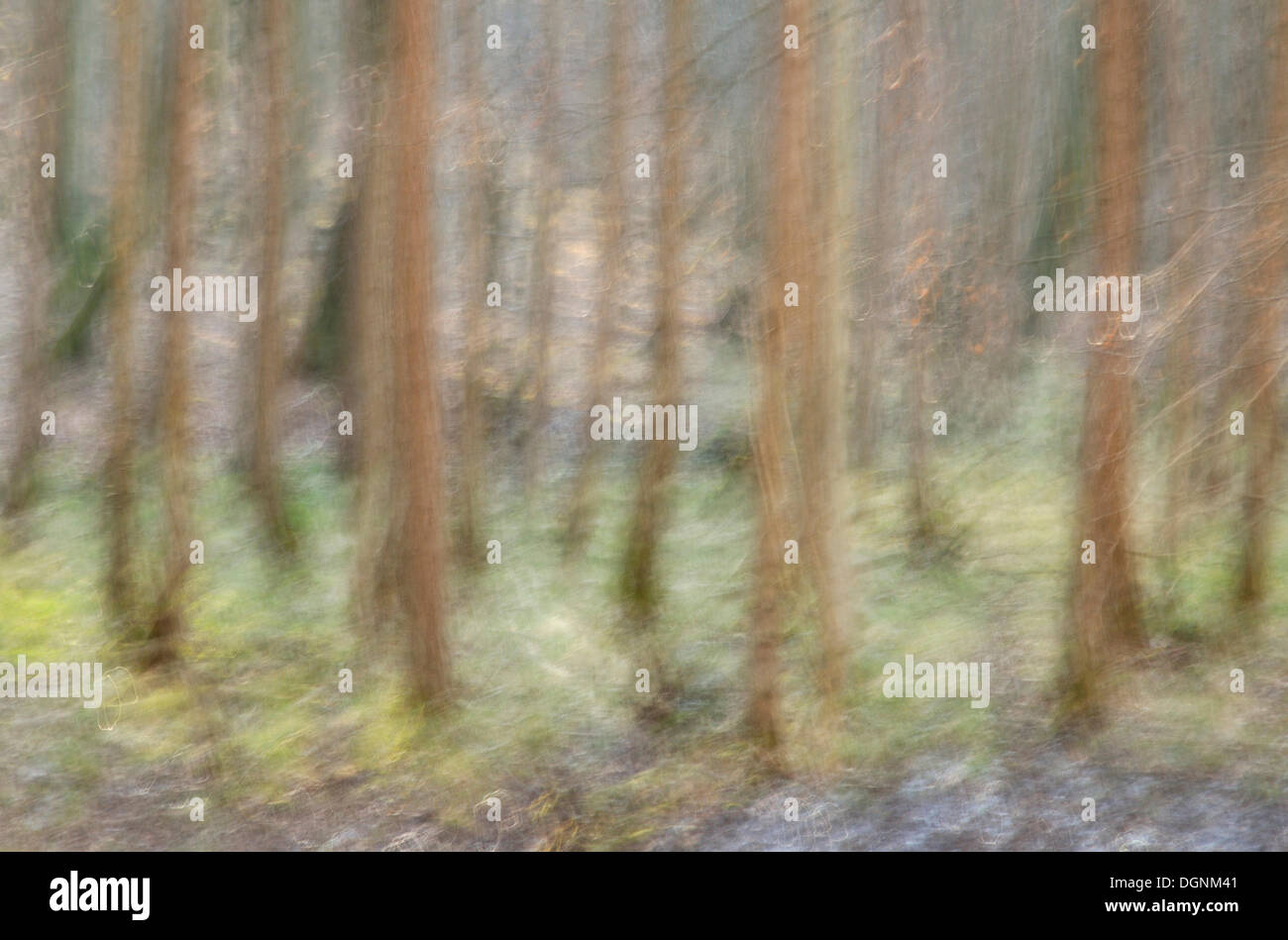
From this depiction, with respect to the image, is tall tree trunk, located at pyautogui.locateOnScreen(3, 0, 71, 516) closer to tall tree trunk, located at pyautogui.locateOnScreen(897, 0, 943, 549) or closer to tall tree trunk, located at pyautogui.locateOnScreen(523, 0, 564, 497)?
tall tree trunk, located at pyautogui.locateOnScreen(523, 0, 564, 497)

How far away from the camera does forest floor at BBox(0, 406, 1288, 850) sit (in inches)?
198

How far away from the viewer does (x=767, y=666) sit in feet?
17.1

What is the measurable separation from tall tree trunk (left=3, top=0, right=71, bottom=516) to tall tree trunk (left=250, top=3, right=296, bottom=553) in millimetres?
866

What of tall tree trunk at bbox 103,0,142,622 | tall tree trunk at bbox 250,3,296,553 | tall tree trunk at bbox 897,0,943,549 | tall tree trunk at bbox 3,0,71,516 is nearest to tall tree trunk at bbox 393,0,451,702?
tall tree trunk at bbox 250,3,296,553

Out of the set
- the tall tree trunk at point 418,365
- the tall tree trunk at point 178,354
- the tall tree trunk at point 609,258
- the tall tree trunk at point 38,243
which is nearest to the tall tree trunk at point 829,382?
the tall tree trunk at point 609,258

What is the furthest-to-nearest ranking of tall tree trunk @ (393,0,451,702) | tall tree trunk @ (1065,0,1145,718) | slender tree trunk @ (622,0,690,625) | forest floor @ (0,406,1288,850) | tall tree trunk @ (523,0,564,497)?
tall tree trunk @ (523,0,564,497) < slender tree trunk @ (622,0,690,625) < tall tree trunk @ (1065,0,1145,718) < tall tree trunk @ (393,0,451,702) < forest floor @ (0,406,1288,850)

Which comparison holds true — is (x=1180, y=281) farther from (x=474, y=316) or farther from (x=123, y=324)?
(x=123, y=324)

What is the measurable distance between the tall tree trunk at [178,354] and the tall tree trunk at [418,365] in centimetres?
92

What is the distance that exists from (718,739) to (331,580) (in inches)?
69.5

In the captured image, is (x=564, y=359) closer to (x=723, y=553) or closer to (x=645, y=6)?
(x=723, y=553)

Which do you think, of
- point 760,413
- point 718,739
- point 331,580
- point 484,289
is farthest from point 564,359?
point 718,739

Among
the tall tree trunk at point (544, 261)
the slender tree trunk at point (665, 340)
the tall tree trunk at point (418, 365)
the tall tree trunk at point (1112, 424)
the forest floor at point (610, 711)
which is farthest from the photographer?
the tall tree trunk at point (544, 261)

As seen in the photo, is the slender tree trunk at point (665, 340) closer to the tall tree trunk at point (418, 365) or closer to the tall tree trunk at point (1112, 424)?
the tall tree trunk at point (418, 365)

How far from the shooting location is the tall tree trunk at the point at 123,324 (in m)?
5.25
